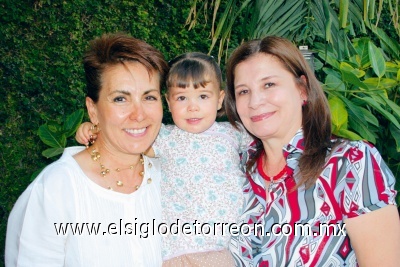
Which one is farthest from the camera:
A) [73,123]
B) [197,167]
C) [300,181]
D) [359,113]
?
[73,123]

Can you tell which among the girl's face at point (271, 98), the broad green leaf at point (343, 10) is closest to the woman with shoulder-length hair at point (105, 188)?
the girl's face at point (271, 98)

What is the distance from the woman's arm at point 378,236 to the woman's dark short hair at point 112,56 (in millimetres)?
1136

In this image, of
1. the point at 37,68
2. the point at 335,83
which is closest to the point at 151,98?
the point at 335,83

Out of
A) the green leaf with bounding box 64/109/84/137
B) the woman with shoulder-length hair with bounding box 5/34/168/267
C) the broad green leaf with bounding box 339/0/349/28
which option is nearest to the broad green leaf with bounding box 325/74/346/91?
the broad green leaf with bounding box 339/0/349/28

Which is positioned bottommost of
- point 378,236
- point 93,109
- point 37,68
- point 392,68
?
point 378,236

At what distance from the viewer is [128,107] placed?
7.57ft

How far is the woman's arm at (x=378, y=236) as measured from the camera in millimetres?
1988

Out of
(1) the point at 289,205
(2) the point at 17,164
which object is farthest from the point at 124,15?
(1) the point at 289,205

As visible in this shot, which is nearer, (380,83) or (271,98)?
(271,98)

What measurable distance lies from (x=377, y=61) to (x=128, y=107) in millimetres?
1532

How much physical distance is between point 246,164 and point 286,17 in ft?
5.41

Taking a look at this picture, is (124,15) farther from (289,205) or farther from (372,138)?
(289,205)

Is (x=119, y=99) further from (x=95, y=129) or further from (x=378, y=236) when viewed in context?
(x=378, y=236)

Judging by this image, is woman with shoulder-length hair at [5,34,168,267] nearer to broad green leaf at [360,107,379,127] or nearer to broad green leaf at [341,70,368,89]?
broad green leaf at [341,70,368,89]
